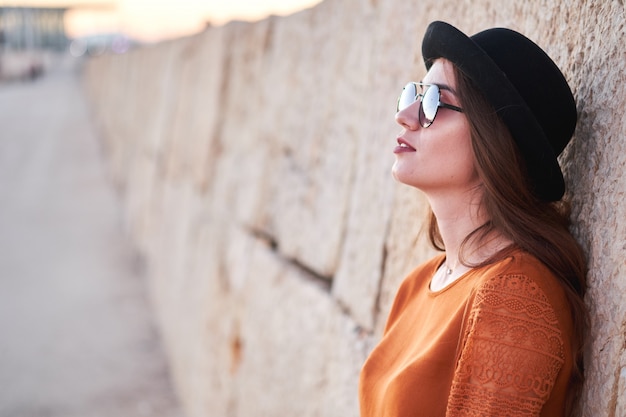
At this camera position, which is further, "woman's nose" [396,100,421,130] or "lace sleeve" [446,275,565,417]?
"woman's nose" [396,100,421,130]

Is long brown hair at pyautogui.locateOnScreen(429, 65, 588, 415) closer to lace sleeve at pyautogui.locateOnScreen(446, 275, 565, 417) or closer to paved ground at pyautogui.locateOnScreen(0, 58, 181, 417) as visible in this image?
lace sleeve at pyautogui.locateOnScreen(446, 275, 565, 417)

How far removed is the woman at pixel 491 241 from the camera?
1384 millimetres

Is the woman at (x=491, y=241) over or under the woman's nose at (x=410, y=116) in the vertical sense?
under

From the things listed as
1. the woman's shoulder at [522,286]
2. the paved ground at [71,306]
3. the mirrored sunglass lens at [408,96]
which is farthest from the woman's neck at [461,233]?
the paved ground at [71,306]

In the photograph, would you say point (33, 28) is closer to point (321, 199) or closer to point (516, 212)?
point (321, 199)

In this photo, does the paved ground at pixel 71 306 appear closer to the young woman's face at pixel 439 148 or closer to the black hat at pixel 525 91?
the young woman's face at pixel 439 148

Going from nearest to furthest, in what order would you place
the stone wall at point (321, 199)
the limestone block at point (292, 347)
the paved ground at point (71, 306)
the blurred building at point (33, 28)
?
1. the stone wall at point (321, 199)
2. the limestone block at point (292, 347)
3. the paved ground at point (71, 306)
4. the blurred building at point (33, 28)

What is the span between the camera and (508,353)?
1.37 metres

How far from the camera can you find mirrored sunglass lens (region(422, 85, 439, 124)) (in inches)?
63.2

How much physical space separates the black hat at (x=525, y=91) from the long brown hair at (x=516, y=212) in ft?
0.09

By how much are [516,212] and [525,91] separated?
0.24m

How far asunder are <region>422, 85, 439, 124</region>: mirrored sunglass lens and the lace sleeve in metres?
0.39

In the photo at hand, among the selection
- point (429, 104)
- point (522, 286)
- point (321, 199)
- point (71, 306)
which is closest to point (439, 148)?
point (429, 104)

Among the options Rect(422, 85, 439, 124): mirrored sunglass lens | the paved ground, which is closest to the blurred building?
the paved ground
